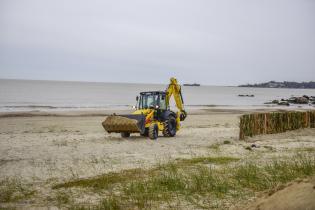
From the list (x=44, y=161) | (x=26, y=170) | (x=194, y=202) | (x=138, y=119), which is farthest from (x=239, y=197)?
(x=138, y=119)

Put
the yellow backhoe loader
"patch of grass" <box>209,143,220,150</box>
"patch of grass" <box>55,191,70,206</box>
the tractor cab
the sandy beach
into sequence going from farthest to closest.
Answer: the tractor cab → the yellow backhoe loader → "patch of grass" <box>209,143,220,150</box> → the sandy beach → "patch of grass" <box>55,191,70,206</box>

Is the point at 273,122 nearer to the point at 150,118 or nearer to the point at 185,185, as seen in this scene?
the point at 150,118

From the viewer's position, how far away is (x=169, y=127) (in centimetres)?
2022

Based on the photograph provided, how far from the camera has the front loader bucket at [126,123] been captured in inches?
714

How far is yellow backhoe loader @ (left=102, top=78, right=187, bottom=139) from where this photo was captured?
18.3m

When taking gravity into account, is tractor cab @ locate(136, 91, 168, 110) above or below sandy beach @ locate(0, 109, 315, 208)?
above

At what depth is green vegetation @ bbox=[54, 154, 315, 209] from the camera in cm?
758

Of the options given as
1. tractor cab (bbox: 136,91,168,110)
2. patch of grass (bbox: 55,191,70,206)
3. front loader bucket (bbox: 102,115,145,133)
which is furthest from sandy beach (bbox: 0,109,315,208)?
tractor cab (bbox: 136,91,168,110)

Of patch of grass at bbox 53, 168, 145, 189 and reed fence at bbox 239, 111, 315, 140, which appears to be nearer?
patch of grass at bbox 53, 168, 145, 189

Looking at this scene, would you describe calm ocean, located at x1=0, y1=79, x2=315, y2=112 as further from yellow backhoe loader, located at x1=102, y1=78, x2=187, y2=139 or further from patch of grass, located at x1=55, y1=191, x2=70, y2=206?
patch of grass, located at x1=55, y1=191, x2=70, y2=206

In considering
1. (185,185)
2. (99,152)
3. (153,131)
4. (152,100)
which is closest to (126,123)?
(153,131)

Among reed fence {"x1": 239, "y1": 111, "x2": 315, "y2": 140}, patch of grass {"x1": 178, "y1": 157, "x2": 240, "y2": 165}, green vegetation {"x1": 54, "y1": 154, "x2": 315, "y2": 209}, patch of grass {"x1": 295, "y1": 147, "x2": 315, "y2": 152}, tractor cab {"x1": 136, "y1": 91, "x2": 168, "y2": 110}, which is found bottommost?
patch of grass {"x1": 295, "y1": 147, "x2": 315, "y2": 152}

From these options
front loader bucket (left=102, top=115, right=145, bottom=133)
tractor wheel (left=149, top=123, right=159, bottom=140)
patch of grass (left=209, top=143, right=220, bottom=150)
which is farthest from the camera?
tractor wheel (left=149, top=123, right=159, bottom=140)

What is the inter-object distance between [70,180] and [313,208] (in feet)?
20.3
